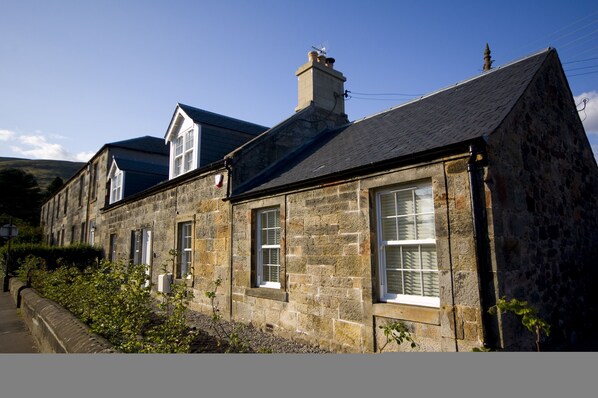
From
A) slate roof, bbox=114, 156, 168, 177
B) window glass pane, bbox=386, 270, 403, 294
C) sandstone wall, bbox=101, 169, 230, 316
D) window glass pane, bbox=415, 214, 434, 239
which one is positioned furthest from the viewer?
slate roof, bbox=114, 156, 168, 177

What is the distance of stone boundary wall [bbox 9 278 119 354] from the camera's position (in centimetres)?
421

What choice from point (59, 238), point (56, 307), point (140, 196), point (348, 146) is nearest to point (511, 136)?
point (348, 146)

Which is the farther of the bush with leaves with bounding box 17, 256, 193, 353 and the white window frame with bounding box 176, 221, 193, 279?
the white window frame with bounding box 176, 221, 193, 279

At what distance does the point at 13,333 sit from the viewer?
809 cm

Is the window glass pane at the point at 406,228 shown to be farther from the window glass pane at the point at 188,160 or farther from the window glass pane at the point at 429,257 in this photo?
the window glass pane at the point at 188,160

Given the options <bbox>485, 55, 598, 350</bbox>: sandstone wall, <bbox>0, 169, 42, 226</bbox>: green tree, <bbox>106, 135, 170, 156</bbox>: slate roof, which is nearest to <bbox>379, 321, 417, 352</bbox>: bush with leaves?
<bbox>485, 55, 598, 350</bbox>: sandstone wall

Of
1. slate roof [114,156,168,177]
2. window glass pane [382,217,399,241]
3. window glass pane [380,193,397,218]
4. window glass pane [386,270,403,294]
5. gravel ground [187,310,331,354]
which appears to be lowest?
gravel ground [187,310,331,354]

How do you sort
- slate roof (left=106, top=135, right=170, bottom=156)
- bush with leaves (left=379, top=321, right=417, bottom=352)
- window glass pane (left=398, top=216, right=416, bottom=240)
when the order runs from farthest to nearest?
slate roof (left=106, top=135, right=170, bottom=156) < window glass pane (left=398, top=216, right=416, bottom=240) < bush with leaves (left=379, top=321, right=417, bottom=352)

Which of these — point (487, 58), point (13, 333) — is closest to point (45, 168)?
point (13, 333)

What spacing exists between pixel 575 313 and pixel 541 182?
2625mm

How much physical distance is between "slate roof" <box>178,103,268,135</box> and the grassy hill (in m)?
103

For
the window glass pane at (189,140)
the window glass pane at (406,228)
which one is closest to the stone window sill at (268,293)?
the window glass pane at (406,228)

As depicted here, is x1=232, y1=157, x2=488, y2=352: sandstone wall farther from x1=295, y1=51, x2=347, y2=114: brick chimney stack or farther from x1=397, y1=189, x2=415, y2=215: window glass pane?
x1=295, y1=51, x2=347, y2=114: brick chimney stack

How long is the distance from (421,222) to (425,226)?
0.09 meters
